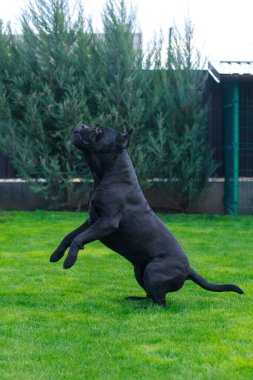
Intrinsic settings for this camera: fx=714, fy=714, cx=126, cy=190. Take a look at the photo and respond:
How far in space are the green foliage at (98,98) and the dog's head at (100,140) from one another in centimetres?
811

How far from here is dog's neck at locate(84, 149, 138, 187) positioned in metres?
5.96

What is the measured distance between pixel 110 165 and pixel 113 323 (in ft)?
4.39

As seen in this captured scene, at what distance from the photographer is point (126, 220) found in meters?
5.91

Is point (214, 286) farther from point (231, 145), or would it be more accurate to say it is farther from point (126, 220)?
point (231, 145)

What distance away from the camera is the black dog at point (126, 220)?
19.1 ft

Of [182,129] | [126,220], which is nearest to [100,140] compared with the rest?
[126,220]

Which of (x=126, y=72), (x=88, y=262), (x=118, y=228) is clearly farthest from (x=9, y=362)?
(x=126, y=72)

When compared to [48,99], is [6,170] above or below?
below

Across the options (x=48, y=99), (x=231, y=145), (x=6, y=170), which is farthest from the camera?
(x=6, y=170)

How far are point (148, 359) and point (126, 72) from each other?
1039 cm

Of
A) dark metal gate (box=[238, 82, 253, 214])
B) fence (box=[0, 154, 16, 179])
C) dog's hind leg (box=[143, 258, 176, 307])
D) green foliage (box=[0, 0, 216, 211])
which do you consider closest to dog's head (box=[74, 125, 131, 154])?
dog's hind leg (box=[143, 258, 176, 307])

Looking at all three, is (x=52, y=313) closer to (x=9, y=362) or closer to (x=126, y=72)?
(x=9, y=362)

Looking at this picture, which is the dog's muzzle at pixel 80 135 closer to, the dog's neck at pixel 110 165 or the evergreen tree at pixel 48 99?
the dog's neck at pixel 110 165

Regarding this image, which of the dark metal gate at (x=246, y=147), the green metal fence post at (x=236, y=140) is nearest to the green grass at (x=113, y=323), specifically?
the green metal fence post at (x=236, y=140)
